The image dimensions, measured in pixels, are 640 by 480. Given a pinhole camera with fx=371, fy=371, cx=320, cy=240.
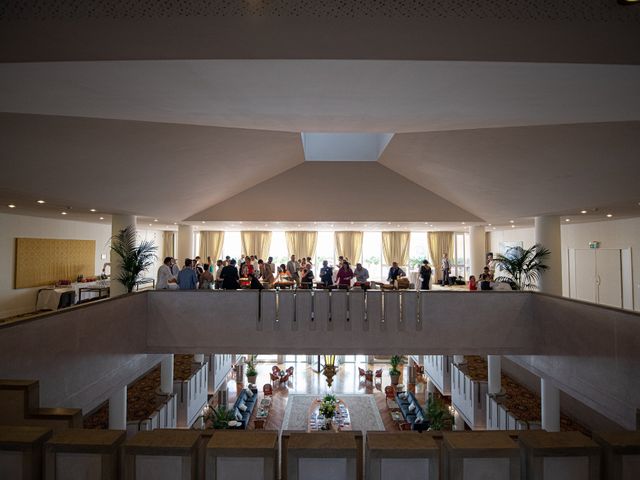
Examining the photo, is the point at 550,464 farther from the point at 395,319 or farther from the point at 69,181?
the point at 69,181

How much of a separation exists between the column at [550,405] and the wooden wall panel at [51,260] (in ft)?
46.2

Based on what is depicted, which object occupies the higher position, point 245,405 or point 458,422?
point 245,405

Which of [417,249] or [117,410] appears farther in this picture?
[417,249]

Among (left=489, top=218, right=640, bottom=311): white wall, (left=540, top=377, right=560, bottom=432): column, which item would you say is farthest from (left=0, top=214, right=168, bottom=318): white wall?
(left=489, top=218, right=640, bottom=311): white wall

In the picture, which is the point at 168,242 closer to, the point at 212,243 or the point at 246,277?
the point at 212,243

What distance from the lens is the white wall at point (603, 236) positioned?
35.7 feet

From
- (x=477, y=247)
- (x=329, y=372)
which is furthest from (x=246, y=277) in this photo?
(x=477, y=247)

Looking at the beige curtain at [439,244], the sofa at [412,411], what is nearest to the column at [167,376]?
the sofa at [412,411]

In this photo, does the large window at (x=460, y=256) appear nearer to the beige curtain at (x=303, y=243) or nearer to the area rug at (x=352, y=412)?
the beige curtain at (x=303, y=243)

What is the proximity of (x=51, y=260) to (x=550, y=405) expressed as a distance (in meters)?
14.7

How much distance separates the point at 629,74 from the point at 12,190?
8401mm

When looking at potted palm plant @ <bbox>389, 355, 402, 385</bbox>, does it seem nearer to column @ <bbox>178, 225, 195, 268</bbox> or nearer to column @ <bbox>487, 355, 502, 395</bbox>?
column @ <bbox>487, 355, 502, 395</bbox>

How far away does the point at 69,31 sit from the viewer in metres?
2.07

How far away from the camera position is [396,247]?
744 inches
